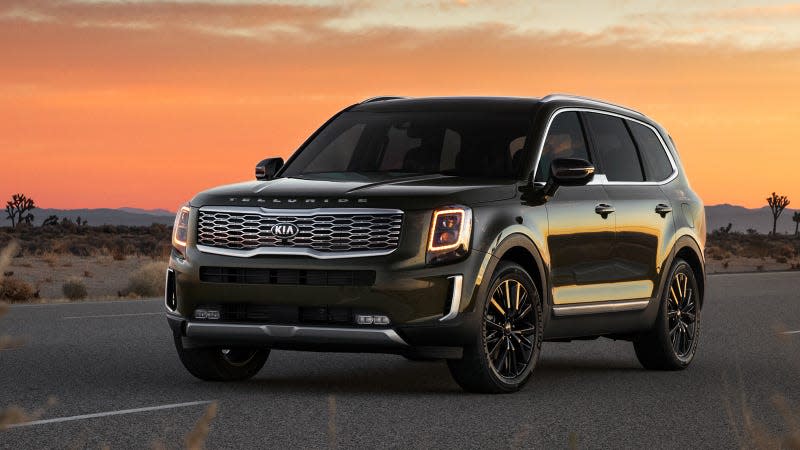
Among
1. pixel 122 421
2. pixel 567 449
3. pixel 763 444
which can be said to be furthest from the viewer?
pixel 122 421

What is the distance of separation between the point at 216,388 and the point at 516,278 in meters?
2.28

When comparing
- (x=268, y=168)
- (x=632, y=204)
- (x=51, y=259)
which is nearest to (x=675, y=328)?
Result: (x=632, y=204)

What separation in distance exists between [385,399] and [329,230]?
1239mm

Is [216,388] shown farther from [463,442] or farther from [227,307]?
[463,442]

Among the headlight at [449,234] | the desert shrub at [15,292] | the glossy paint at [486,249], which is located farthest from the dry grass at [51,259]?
the headlight at [449,234]

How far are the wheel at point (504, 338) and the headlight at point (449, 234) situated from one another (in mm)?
397

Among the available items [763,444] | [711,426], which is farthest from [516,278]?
[763,444]

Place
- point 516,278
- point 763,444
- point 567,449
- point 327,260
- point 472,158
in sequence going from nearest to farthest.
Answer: point 763,444, point 567,449, point 327,260, point 516,278, point 472,158

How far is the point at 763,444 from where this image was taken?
14.5 ft

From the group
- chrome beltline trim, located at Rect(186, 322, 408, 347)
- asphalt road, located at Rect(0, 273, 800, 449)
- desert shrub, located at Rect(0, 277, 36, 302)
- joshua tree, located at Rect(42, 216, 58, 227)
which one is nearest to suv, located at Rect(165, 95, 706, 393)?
chrome beltline trim, located at Rect(186, 322, 408, 347)

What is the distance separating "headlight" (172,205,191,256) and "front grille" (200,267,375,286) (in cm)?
48

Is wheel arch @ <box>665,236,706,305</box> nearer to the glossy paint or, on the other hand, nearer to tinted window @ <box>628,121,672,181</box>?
the glossy paint

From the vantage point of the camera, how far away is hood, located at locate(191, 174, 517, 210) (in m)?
9.11

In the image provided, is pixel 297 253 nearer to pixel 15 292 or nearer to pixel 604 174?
pixel 604 174
